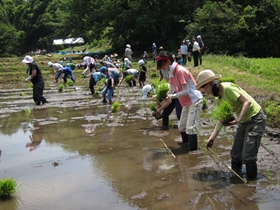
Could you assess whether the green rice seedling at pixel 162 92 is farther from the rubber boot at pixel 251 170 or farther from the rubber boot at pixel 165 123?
the rubber boot at pixel 251 170

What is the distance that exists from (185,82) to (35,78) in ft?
24.9

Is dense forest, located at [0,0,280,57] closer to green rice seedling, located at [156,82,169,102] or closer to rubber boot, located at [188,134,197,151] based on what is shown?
green rice seedling, located at [156,82,169,102]

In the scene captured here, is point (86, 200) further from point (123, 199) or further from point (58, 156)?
point (58, 156)

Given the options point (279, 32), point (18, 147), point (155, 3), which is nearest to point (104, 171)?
point (18, 147)

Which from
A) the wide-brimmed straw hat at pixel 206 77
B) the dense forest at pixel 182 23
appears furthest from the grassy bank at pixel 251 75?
the dense forest at pixel 182 23

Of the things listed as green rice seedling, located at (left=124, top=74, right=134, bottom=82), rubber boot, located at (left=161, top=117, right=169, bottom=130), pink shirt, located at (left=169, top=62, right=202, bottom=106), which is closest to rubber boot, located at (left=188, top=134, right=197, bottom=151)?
pink shirt, located at (left=169, top=62, right=202, bottom=106)

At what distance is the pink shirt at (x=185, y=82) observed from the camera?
6.28 meters

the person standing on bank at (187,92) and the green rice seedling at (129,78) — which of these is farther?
the green rice seedling at (129,78)

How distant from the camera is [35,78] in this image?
12.6 meters

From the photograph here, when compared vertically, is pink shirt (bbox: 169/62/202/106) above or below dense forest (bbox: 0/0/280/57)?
below

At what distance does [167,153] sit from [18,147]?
3.03m

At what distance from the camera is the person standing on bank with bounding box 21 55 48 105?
1235cm

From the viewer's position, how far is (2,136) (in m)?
8.69

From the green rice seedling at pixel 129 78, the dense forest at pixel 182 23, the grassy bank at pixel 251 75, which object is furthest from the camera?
the dense forest at pixel 182 23
